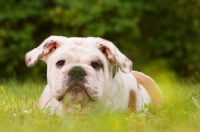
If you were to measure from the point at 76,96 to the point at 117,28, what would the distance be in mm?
8908

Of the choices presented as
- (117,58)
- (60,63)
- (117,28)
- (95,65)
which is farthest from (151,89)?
(117,28)

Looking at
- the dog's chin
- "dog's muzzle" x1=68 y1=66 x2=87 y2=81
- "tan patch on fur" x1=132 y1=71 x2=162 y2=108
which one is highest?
"dog's muzzle" x1=68 y1=66 x2=87 y2=81

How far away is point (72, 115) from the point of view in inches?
177

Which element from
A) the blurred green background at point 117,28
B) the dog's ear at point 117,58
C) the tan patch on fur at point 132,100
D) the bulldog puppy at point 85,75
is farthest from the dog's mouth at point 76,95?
the blurred green background at point 117,28

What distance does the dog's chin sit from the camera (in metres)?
4.82

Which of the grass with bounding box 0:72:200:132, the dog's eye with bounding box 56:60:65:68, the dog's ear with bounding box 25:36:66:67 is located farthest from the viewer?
the dog's ear with bounding box 25:36:66:67

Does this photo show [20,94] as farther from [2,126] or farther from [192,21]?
[192,21]

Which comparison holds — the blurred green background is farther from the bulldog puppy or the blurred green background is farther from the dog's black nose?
the dog's black nose

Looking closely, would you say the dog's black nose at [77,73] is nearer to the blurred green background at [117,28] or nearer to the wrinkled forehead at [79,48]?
the wrinkled forehead at [79,48]

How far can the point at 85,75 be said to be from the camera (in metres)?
4.83

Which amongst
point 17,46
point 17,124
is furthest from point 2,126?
point 17,46

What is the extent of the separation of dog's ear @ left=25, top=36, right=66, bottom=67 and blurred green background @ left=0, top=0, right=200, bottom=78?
322 inches

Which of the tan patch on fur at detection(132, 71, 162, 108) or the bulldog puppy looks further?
the tan patch on fur at detection(132, 71, 162, 108)

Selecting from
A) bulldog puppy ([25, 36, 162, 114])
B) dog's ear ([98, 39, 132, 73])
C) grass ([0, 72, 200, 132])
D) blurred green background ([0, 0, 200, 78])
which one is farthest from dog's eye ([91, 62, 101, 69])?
blurred green background ([0, 0, 200, 78])
